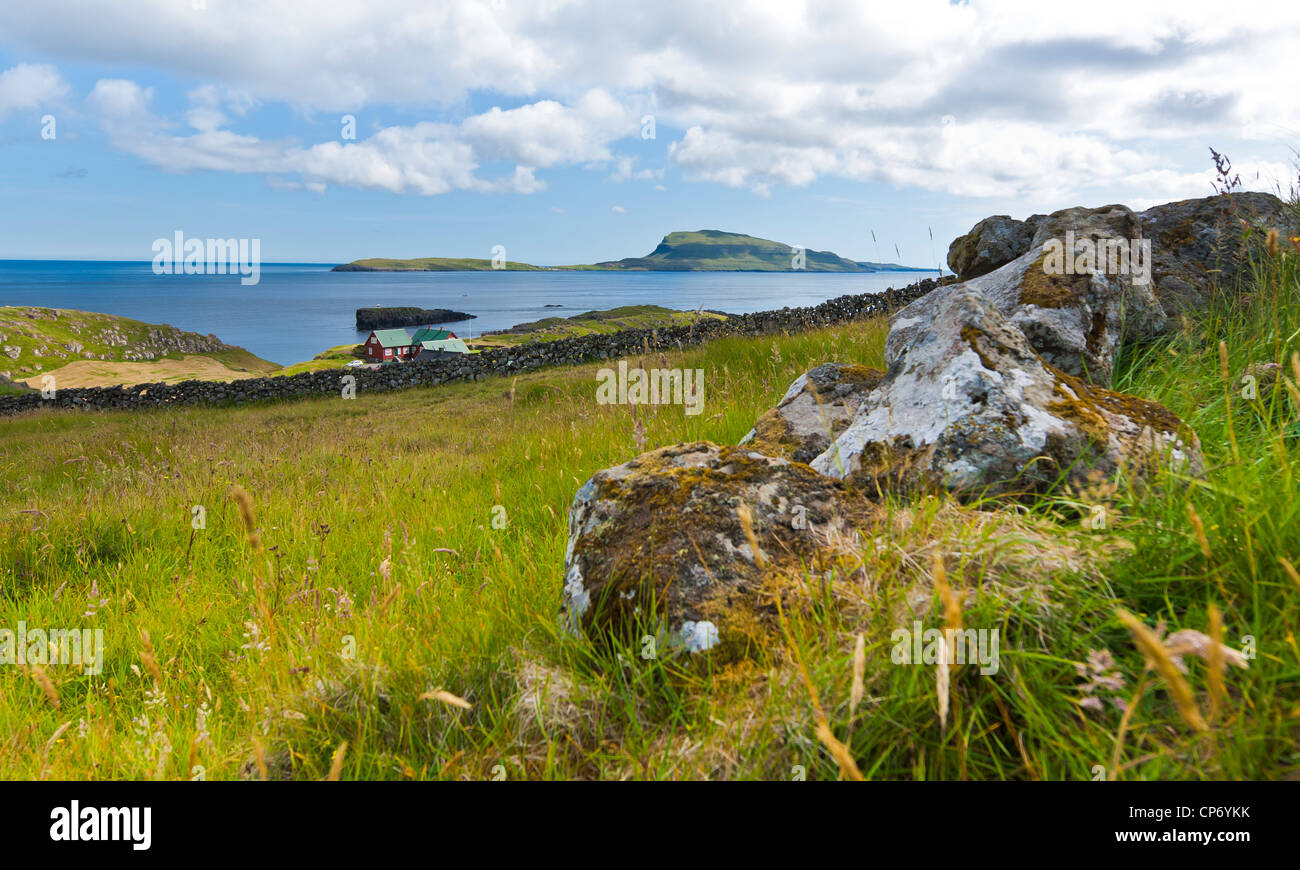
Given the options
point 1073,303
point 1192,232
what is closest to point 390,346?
point 1192,232

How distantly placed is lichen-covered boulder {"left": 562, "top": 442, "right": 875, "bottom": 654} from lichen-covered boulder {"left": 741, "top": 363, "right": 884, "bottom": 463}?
111 centimetres

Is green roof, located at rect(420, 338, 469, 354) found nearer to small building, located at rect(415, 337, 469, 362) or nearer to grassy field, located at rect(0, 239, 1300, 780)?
small building, located at rect(415, 337, 469, 362)

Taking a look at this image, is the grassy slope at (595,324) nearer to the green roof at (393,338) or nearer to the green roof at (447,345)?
the green roof at (447,345)

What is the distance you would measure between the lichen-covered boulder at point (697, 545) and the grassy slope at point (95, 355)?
2260 inches

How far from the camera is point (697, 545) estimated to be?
251 centimetres

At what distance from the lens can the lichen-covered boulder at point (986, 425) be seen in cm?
293

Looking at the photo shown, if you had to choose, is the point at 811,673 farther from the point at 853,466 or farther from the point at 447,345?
the point at 447,345

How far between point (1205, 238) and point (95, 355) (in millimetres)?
95509

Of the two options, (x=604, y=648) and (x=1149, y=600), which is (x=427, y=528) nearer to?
(x=604, y=648)

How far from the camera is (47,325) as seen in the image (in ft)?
242

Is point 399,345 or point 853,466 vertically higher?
point 399,345

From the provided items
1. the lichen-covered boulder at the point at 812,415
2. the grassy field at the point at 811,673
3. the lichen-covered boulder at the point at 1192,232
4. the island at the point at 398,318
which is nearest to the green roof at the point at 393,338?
the grassy field at the point at 811,673
